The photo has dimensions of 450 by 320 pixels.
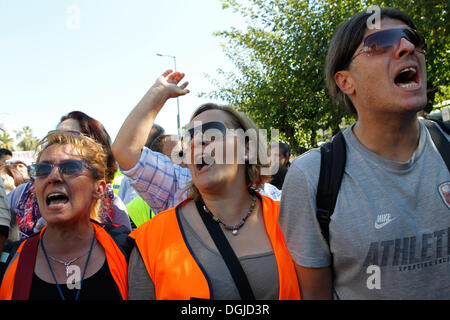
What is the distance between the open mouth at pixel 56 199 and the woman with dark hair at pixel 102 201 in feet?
1.27

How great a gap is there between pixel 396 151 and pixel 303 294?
829 mm

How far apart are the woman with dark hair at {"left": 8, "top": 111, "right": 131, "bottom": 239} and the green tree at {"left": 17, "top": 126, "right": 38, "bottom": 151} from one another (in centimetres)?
6900

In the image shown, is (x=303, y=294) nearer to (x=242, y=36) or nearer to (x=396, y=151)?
(x=396, y=151)

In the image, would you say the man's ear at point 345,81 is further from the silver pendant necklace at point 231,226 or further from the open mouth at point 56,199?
the open mouth at point 56,199

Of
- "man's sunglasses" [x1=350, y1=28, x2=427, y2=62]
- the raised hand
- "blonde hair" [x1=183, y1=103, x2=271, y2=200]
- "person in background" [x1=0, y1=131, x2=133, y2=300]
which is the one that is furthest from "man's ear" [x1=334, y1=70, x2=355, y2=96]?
"person in background" [x1=0, y1=131, x2=133, y2=300]

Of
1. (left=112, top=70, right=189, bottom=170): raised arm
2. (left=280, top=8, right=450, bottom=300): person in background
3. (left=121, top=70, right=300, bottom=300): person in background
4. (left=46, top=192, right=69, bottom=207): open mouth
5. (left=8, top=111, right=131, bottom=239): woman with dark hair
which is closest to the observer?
(left=280, top=8, right=450, bottom=300): person in background

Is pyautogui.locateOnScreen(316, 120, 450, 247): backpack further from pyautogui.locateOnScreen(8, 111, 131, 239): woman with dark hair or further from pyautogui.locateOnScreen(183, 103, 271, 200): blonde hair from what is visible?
pyautogui.locateOnScreen(8, 111, 131, 239): woman with dark hair

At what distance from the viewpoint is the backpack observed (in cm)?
157

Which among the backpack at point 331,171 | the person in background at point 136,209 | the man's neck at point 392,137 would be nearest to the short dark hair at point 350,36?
the man's neck at point 392,137

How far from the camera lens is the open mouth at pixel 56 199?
1.92 metres

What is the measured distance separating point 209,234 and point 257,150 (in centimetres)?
80

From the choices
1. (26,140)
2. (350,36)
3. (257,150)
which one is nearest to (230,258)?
(257,150)

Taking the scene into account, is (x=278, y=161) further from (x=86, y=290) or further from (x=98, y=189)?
(x=86, y=290)
